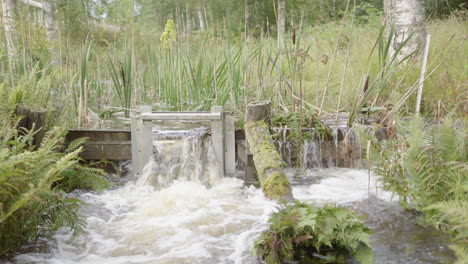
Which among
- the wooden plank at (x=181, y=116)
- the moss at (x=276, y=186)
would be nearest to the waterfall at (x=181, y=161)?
the wooden plank at (x=181, y=116)

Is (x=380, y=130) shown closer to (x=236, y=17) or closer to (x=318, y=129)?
(x=318, y=129)

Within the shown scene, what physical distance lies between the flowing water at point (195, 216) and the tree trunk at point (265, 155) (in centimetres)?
23

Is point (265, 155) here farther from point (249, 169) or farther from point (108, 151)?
point (108, 151)

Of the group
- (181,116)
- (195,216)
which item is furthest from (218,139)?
(195,216)

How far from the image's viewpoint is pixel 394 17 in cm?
733

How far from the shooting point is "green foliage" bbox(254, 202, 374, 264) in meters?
2.54

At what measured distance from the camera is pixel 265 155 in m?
3.93

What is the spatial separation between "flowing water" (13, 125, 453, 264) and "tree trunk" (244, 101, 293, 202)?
23cm

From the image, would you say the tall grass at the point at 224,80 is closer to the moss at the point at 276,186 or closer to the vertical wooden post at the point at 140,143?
the vertical wooden post at the point at 140,143

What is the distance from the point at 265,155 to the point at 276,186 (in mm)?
407

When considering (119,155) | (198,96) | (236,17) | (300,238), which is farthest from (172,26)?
(236,17)

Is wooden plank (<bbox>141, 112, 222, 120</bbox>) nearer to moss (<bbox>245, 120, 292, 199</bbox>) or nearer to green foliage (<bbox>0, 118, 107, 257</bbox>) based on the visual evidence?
moss (<bbox>245, 120, 292, 199</bbox>)

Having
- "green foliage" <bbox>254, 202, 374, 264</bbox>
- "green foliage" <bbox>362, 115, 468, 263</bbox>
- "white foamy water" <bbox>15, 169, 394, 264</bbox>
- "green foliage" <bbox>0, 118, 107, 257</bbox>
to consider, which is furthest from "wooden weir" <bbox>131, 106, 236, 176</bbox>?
"green foliage" <bbox>254, 202, 374, 264</bbox>

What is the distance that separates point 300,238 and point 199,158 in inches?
99.4
